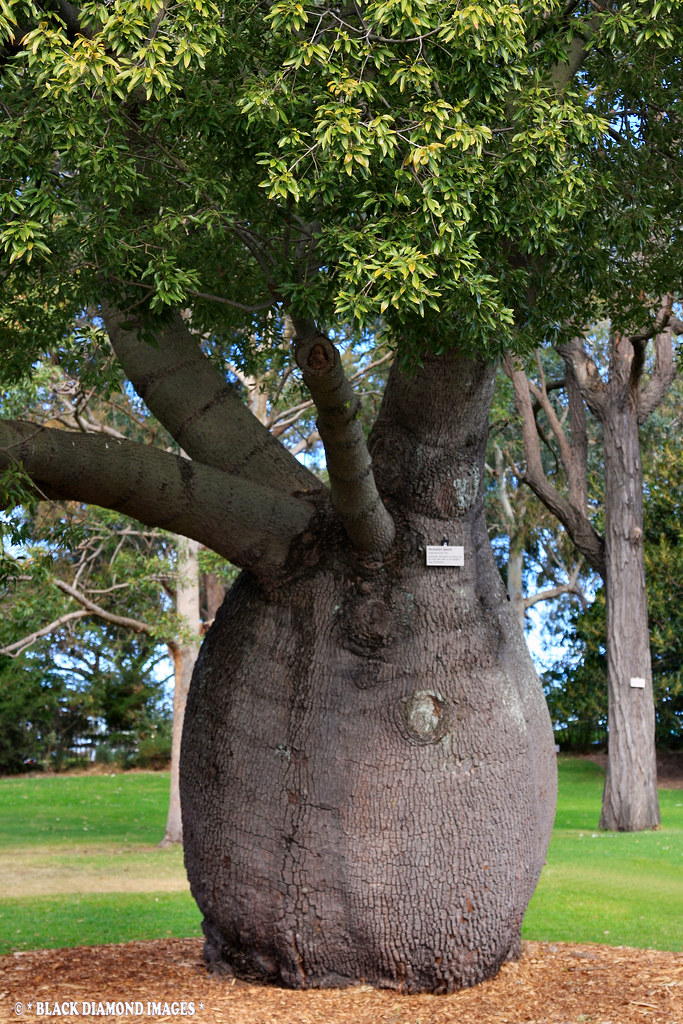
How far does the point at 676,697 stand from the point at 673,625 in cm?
205

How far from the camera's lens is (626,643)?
1517 centimetres

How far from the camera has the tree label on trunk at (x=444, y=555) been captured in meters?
6.27

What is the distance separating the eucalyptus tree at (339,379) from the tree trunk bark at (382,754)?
17 millimetres

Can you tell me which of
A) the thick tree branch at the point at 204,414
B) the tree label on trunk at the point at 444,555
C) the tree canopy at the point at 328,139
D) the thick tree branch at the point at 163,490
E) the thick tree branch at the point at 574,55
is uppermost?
the thick tree branch at the point at 574,55

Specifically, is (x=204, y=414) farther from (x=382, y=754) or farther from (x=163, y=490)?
(x=382, y=754)

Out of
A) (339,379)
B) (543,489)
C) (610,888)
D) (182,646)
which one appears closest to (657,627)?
(543,489)

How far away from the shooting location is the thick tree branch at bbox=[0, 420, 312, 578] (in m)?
5.61

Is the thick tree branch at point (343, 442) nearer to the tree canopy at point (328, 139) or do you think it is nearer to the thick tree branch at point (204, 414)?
the tree canopy at point (328, 139)

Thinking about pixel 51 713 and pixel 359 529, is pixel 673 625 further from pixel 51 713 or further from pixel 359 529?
pixel 359 529

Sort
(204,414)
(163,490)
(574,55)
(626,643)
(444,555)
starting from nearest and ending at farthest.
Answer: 1. (163,490)
2. (444,555)
3. (574,55)
4. (204,414)
5. (626,643)

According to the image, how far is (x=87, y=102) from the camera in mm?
4930

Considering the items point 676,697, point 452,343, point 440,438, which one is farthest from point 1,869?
point 676,697

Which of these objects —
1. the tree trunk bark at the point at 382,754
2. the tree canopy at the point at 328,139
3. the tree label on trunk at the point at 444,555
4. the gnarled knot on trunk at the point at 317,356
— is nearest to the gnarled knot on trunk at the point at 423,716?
the tree trunk bark at the point at 382,754

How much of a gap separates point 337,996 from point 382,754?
132 centimetres
